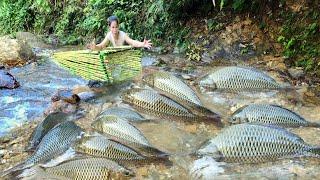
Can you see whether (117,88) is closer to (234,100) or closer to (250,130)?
(234,100)

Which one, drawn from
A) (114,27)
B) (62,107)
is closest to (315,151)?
(62,107)

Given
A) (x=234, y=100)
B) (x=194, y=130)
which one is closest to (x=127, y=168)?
(x=194, y=130)

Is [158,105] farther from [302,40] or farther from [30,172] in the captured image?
[302,40]

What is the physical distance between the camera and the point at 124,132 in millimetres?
5469

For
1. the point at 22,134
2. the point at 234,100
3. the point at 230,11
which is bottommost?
the point at 22,134

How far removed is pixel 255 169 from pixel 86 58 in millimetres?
4047

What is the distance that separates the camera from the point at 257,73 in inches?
270

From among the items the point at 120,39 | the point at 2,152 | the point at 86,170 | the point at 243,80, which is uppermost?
the point at 120,39

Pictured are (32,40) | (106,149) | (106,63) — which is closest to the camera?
(106,149)

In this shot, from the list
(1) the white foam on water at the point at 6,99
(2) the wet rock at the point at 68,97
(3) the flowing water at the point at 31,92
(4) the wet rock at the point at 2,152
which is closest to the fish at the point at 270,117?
(2) the wet rock at the point at 68,97

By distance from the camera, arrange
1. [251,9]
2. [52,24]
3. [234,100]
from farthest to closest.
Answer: [52,24], [251,9], [234,100]

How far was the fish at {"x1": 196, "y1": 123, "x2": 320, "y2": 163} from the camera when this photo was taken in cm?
475

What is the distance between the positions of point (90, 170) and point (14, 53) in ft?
24.4

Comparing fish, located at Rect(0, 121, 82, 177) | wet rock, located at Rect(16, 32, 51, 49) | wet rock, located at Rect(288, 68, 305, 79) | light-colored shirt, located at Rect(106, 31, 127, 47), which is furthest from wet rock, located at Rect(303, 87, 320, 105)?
wet rock, located at Rect(16, 32, 51, 49)
